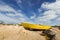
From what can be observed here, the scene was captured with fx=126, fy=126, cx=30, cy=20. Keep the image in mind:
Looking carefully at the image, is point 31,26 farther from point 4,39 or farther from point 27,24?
point 4,39

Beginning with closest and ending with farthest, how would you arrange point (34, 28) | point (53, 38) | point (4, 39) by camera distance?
1. point (4, 39)
2. point (53, 38)
3. point (34, 28)

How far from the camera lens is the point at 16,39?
6836 mm

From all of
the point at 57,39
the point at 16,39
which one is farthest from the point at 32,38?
the point at 57,39

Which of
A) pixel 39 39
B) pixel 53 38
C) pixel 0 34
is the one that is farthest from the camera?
pixel 53 38

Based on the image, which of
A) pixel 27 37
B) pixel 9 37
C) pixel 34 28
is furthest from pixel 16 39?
pixel 34 28

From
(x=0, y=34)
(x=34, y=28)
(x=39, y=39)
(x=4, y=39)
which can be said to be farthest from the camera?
(x=34, y=28)

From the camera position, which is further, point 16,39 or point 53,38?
point 53,38

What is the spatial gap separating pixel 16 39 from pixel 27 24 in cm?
530

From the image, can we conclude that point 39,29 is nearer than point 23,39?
No

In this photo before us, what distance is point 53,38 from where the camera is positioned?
350 inches

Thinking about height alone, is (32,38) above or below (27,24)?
below

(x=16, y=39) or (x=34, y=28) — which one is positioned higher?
(x=34, y=28)

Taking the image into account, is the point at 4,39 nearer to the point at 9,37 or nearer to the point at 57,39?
the point at 9,37

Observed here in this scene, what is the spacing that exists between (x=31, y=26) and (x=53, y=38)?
3343 mm
